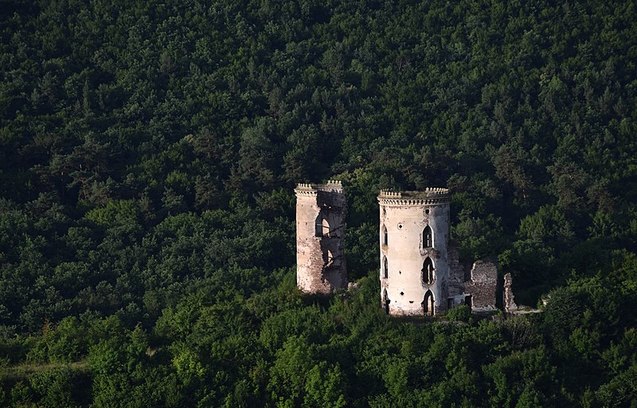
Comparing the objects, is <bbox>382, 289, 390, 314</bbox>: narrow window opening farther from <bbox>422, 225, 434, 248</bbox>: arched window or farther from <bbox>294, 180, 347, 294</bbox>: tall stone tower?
<bbox>294, 180, 347, 294</bbox>: tall stone tower

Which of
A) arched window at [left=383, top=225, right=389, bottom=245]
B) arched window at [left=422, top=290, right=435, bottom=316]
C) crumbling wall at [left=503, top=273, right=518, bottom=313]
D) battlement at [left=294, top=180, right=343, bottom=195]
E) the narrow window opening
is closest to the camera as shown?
arched window at [left=422, top=290, right=435, bottom=316]

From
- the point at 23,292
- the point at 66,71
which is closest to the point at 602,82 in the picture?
the point at 66,71

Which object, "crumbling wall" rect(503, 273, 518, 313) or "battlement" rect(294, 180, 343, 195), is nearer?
"crumbling wall" rect(503, 273, 518, 313)

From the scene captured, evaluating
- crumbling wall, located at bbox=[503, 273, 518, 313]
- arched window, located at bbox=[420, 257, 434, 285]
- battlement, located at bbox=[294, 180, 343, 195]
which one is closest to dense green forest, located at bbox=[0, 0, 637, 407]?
crumbling wall, located at bbox=[503, 273, 518, 313]

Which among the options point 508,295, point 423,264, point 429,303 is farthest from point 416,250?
point 508,295

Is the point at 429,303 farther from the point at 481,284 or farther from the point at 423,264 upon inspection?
the point at 481,284

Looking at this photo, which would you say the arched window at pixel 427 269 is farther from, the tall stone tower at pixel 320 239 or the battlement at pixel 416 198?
the tall stone tower at pixel 320 239

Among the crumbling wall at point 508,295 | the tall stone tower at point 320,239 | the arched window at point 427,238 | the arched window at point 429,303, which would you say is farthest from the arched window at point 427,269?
the tall stone tower at point 320,239

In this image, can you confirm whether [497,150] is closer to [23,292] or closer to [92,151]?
[92,151]
